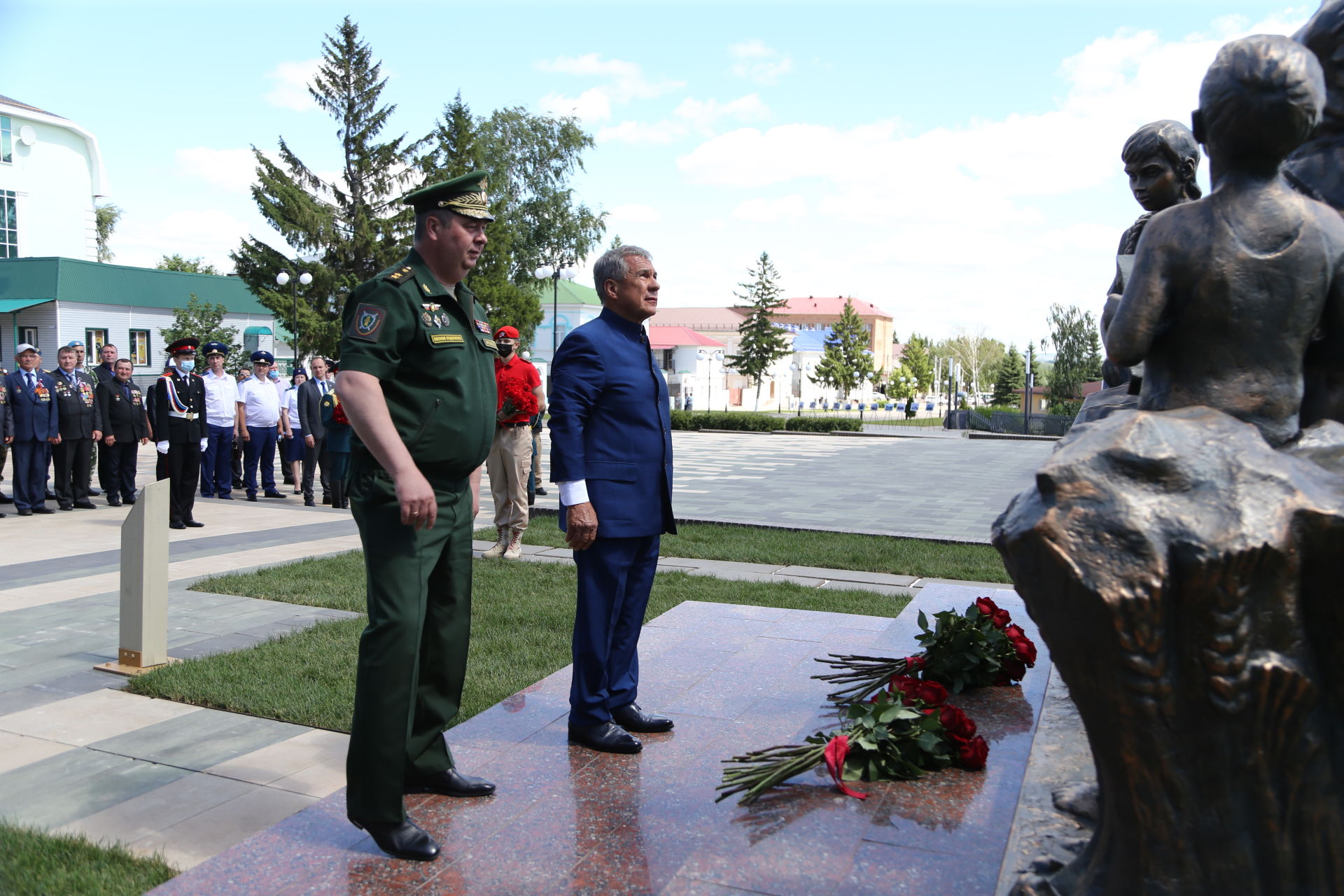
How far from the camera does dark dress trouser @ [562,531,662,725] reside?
11.9ft

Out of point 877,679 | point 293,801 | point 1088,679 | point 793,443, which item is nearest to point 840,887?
point 1088,679

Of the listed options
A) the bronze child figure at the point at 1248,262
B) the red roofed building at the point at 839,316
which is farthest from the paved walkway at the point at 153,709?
the red roofed building at the point at 839,316

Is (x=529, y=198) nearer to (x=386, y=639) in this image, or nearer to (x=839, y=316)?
(x=386, y=639)

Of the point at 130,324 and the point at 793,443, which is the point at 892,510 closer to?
the point at 793,443

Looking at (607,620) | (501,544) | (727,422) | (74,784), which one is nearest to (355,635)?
(74,784)

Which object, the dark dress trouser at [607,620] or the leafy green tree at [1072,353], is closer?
the dark dress trouser at [607,620]

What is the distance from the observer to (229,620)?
622 centimetres

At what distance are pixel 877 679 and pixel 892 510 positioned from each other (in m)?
8.12

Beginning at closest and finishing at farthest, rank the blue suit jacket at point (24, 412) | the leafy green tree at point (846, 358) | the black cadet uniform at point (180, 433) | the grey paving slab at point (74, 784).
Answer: the grey paving slab at point (74, 784) → the black cadet uniform at point (180, 433) → the blue suit jacket at point (24, 412) → the leafy green tree at point (846, 358)

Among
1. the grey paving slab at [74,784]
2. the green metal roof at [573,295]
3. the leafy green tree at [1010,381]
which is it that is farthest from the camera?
the green metal roof at [573,295]

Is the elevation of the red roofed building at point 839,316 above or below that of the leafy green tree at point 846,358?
above

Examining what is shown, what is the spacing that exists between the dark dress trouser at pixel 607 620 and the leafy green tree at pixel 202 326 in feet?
112

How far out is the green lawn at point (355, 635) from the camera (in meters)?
4.66

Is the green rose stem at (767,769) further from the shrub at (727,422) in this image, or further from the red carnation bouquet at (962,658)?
the shrub at (727,422)
